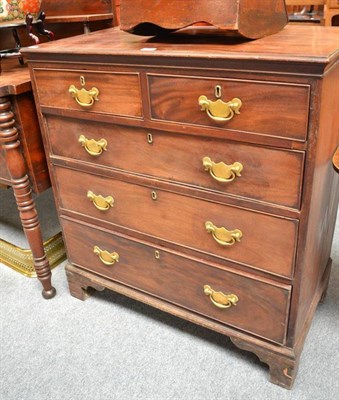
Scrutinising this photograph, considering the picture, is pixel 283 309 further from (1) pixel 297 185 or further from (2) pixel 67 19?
(2) pixel 67 19

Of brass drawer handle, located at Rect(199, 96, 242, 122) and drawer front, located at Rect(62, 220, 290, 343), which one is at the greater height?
brass drawer handle, located at Rect(199, 96, 242, 122)

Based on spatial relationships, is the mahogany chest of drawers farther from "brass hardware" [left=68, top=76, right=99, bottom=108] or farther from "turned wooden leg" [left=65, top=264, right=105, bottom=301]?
"turned wooden leg" [left=65, top=264, right=105, bottom=301]

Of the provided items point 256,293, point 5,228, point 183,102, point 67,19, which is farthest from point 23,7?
point 256,293

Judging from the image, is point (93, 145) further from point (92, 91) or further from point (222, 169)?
point (222, 169)

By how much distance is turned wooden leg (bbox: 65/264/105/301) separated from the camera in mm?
1623

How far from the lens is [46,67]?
1.26 metres

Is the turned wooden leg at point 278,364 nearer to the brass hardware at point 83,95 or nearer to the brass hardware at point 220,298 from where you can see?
the brass hardware at point 220,298

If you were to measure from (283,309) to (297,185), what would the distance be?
1.24 ft

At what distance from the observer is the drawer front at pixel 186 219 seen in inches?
43.8

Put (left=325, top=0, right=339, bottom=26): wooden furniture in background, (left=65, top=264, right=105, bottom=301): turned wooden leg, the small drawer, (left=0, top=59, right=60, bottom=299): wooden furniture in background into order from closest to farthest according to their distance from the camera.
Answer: (left=0, top=59, right=60, bottom=299): wooden furniture in background < the small drawer < (left=65, top=264, right=105, bottom=301): turned wooden leg < (left=325, top=0, right=339, bottom=26): wooden furniture in background

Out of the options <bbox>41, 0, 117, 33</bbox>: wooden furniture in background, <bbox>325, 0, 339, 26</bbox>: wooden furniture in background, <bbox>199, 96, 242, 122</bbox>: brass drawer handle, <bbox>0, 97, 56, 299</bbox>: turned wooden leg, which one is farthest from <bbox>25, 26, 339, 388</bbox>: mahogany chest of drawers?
<bbox>325, 0, 339, 26</bbox>: wooden furniture in background

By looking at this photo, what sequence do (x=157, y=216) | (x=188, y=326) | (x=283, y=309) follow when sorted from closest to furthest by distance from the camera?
(x=283, y=309) < (x=157, y=216) < (x=188, y=326)

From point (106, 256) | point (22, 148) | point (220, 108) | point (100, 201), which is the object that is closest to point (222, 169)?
point (220, 108)

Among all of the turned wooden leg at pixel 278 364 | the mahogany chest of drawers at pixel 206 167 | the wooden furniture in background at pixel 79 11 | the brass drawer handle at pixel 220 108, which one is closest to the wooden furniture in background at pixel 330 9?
the wooden furniture in background at pixel 79 11
